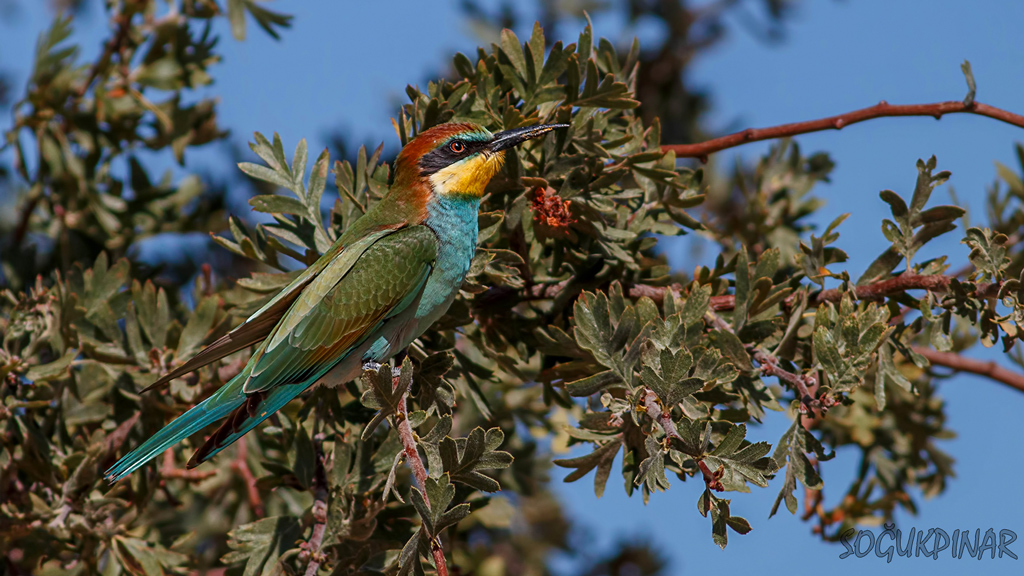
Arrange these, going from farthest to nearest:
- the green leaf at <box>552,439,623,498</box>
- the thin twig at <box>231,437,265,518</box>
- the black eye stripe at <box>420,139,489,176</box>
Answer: the thin twig at <box>231,437,265,518</box>, the black eye stripe at <box>420,139,489,176</box>, the green leaf at <box>552,439,623,498</box>

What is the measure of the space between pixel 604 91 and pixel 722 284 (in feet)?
2.41

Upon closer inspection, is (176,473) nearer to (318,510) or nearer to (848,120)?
(318,510)

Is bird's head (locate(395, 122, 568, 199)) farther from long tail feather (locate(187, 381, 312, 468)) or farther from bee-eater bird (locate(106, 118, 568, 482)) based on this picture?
long tail feather (locate(187, 381, 312, 468))

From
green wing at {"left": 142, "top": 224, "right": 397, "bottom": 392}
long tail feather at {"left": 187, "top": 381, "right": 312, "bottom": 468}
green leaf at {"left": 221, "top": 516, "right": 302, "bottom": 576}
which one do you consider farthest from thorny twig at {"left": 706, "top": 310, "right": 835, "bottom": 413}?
green leaf at {"left": 221, "top": 516, "right": 302, "bottom": 576}

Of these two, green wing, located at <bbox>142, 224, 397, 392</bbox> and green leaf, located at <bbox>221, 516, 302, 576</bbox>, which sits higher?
green wing, located at <bbox>142, 224, 397, 392</bbox>

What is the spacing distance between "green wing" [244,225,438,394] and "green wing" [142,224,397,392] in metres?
0.02

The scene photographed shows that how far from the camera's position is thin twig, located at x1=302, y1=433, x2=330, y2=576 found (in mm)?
2625

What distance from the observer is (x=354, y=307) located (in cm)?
287

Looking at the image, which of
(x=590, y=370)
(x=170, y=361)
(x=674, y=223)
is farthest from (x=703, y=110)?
(x=170, y=361)

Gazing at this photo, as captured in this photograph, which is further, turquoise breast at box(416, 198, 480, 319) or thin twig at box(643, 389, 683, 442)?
turquoise breast at box(416, 198, 480, 319)

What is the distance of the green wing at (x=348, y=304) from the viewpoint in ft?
9.24

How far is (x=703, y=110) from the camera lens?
17.9 feet

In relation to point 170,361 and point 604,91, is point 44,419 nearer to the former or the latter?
point 170,361

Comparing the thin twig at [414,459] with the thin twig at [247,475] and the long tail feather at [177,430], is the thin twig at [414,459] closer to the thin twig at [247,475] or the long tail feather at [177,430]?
the long tail feather at [177,430]
